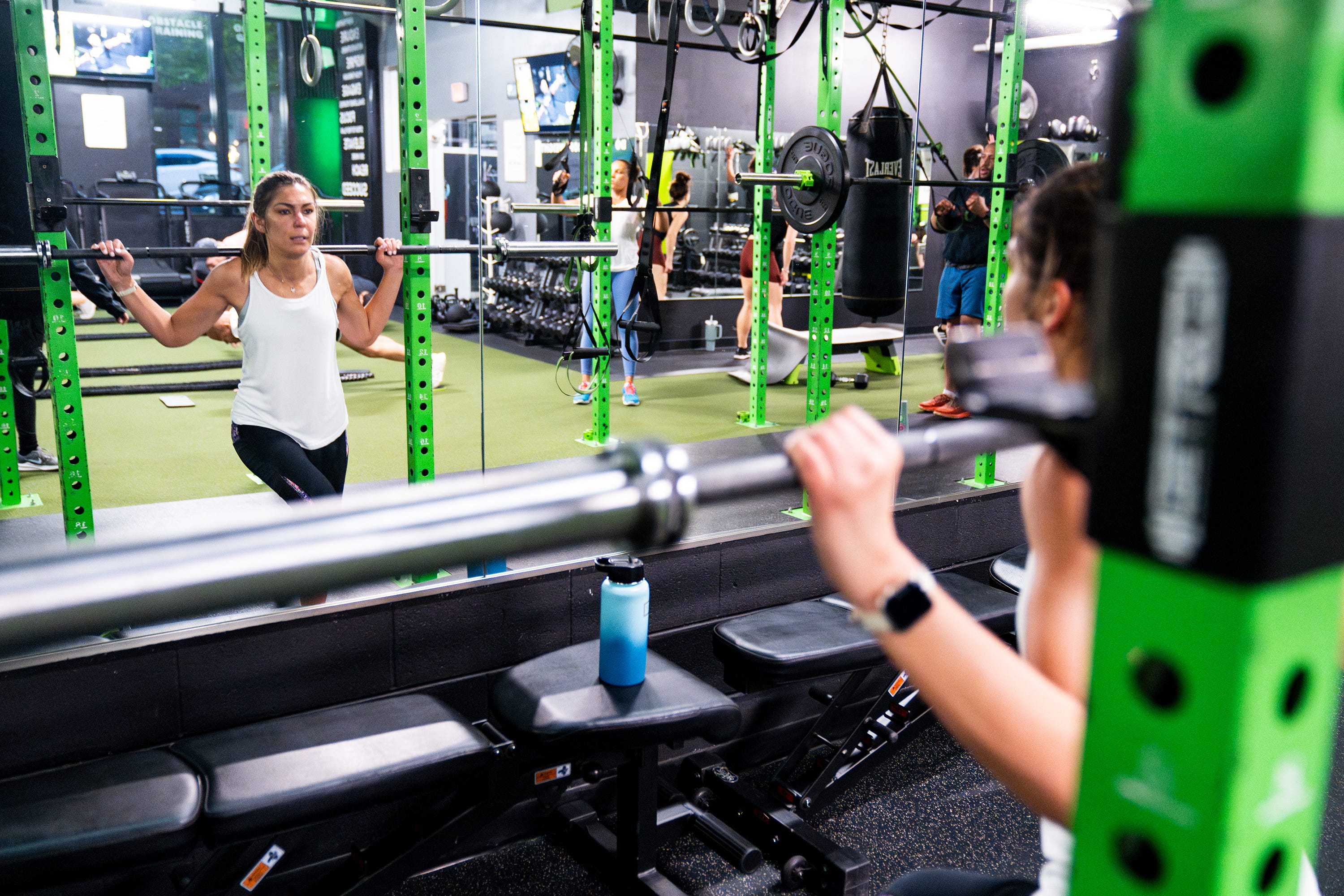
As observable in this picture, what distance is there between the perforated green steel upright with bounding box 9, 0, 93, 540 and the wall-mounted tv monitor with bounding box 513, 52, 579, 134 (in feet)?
13.9

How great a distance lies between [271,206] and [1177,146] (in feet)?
9.88

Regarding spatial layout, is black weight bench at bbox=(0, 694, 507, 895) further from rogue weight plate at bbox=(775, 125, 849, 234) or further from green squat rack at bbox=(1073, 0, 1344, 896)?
rogue weight plate at bbox=(775, 125, 849, 234)

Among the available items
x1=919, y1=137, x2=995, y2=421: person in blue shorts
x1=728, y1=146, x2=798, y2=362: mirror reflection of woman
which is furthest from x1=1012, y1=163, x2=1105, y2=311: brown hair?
x1=728, y1=146, x2=798, y2=362: mirror reflection of woman

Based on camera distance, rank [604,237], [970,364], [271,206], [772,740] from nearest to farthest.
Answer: [970,364] → [271,206] → [772,740] → [604,237]

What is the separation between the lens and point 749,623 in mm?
2781

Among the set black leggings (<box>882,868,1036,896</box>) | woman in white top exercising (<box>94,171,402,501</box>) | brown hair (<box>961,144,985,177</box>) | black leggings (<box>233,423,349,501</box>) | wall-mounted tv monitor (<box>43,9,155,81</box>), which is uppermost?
wall-mounted tv monitor (<box>43,9,155,81</box>)

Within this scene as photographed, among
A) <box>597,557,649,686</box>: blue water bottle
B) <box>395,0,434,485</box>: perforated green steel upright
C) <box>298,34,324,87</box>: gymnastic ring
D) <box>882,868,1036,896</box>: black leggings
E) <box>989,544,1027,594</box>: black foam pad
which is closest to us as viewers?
<box>882,868,1036,896</box>: black leggings

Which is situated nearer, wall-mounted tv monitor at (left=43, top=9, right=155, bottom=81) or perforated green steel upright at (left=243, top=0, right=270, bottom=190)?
perforated green steel upright at (left=243, top=0, right=270, bottom=190)

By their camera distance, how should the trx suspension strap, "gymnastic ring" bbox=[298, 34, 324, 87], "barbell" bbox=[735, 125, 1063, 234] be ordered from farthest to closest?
"gymnastic ring" bbox=[298, 34, 324, 87] < "barbell" bbox=[735, 125, 1063, 234] < the trx suspension strap

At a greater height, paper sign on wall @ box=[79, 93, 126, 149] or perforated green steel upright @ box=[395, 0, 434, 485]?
paper sign on wall @ box=[79, 93, 126, 149]

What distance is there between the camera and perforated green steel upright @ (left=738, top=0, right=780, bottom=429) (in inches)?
228

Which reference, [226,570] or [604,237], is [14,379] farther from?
[226,570]

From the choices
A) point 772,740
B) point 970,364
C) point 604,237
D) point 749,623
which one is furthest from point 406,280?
point 970,364

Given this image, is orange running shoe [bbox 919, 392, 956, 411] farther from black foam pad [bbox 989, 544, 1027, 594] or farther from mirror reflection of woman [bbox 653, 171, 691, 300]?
mirror reflection of woman [bbox 653, 171, 691, 300]
